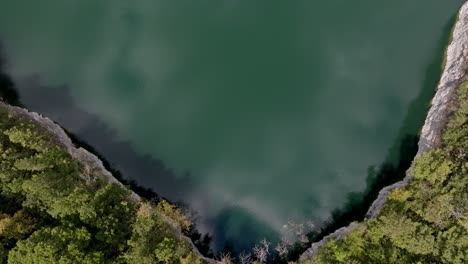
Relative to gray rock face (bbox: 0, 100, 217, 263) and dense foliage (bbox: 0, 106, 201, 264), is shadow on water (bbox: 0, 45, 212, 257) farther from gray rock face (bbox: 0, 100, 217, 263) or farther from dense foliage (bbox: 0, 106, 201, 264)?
dense foliage (bbox: 0, 106, 201, 264)

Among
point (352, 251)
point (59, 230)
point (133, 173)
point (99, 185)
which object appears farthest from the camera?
point (133, 173)

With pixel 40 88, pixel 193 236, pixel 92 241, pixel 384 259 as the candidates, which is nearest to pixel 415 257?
pixel 384 259

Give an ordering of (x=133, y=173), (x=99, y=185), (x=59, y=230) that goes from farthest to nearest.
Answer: (x=133, y=173) < (x=99, y=185) < (x=59, y=230)

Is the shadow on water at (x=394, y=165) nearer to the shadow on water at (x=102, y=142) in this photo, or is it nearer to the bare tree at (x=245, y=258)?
the bare tree at (x=245, y=258)

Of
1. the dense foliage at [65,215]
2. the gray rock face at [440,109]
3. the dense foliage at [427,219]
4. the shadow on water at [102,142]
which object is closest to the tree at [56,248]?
the dense foliage at [65,215]

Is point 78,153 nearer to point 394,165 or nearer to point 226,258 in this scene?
point 226,258

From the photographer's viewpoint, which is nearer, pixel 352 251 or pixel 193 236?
pixel 352 251

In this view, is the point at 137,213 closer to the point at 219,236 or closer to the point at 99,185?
the point at 99,185
